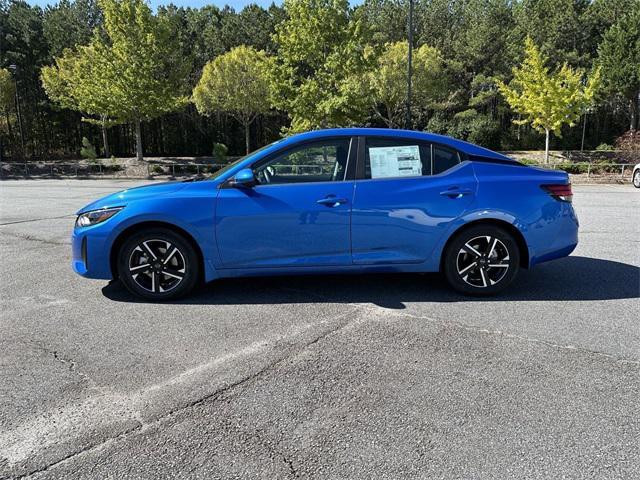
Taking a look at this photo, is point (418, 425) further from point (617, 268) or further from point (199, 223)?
point (617, 268)

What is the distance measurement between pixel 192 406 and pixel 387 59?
37.2m

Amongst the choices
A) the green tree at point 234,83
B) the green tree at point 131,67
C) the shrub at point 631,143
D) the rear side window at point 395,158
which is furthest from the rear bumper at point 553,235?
the green tree at point 234,83

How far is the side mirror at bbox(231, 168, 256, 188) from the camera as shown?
462cm

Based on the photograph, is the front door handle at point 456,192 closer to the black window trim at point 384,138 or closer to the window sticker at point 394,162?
the black window trim at point 384,138

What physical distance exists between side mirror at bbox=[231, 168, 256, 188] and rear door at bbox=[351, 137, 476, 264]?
3.16 ft

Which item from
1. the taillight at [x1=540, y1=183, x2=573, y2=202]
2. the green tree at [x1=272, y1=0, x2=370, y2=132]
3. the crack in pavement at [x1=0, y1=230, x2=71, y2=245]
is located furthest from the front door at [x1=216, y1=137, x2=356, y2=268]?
the green tree at [x1=272, y1=0, x2=370, y2=132]

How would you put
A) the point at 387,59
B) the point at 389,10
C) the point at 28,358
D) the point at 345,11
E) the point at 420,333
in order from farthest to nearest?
the point at 389,10 → the point at 387,59 → the point at 345,11 → the point at 420,333 → the point at 28,358

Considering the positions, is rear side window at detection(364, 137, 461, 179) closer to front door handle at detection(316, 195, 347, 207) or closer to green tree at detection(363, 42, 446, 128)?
front door handle at detection(316, 195, 347, 207)

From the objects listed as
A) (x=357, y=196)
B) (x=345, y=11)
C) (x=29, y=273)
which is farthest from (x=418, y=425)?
(x=345, y=11)

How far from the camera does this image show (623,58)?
36.7 m

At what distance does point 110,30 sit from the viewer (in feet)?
99.7

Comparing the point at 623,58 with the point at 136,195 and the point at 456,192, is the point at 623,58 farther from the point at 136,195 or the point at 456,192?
the point at 136,195

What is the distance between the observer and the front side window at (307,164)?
4816mm

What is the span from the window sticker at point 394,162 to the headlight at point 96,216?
2425mm
